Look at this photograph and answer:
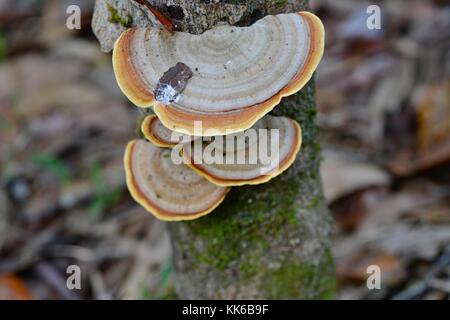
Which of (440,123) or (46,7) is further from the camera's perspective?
(46,7)

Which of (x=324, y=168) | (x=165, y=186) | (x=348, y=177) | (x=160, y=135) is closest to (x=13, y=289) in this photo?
(x=165, y=186)

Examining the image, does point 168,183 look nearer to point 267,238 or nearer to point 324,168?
point 267,238

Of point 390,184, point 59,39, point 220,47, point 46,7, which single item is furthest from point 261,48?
point 46,7

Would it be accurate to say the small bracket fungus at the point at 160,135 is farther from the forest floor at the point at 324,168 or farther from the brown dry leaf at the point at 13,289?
the brown dry leaf at the point at 13,289

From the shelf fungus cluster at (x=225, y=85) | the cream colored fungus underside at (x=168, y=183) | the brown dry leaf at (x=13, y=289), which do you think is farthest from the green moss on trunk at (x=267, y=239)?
the brown dry leaf at (x=13, y=289)

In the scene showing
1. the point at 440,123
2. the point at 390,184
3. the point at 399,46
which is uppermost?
the point at 399,46
